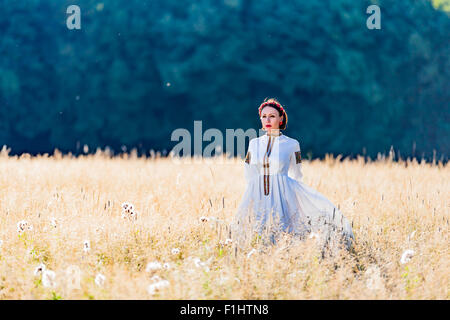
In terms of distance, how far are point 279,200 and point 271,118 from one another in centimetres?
64

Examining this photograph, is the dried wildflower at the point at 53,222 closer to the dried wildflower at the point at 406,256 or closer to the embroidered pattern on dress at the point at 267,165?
the embroidered pattern on dress at the point at 267,165

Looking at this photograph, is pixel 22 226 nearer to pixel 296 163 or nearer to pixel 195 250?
pixel 195 250

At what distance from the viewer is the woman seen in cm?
366

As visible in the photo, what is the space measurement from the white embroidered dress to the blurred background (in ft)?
23.0

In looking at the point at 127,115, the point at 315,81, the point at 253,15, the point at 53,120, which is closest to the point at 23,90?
the point at 53,120

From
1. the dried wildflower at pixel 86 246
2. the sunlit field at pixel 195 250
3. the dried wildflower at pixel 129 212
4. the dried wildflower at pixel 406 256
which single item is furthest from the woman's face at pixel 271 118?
the dried wildflower at pixel 86 246

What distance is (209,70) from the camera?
1086 cm

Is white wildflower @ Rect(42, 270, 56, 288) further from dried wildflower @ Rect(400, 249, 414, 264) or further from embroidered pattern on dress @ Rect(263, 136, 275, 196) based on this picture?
dried wildflower @ Rect(400, 249, 414, 264)

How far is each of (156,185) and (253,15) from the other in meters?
6.26

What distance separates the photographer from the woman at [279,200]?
12.0 feet

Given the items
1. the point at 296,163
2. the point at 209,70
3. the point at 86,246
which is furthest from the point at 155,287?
the point at 209,70

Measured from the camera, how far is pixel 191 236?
388 cm

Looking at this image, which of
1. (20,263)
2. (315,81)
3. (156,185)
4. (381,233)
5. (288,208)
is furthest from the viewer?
(315,81)
